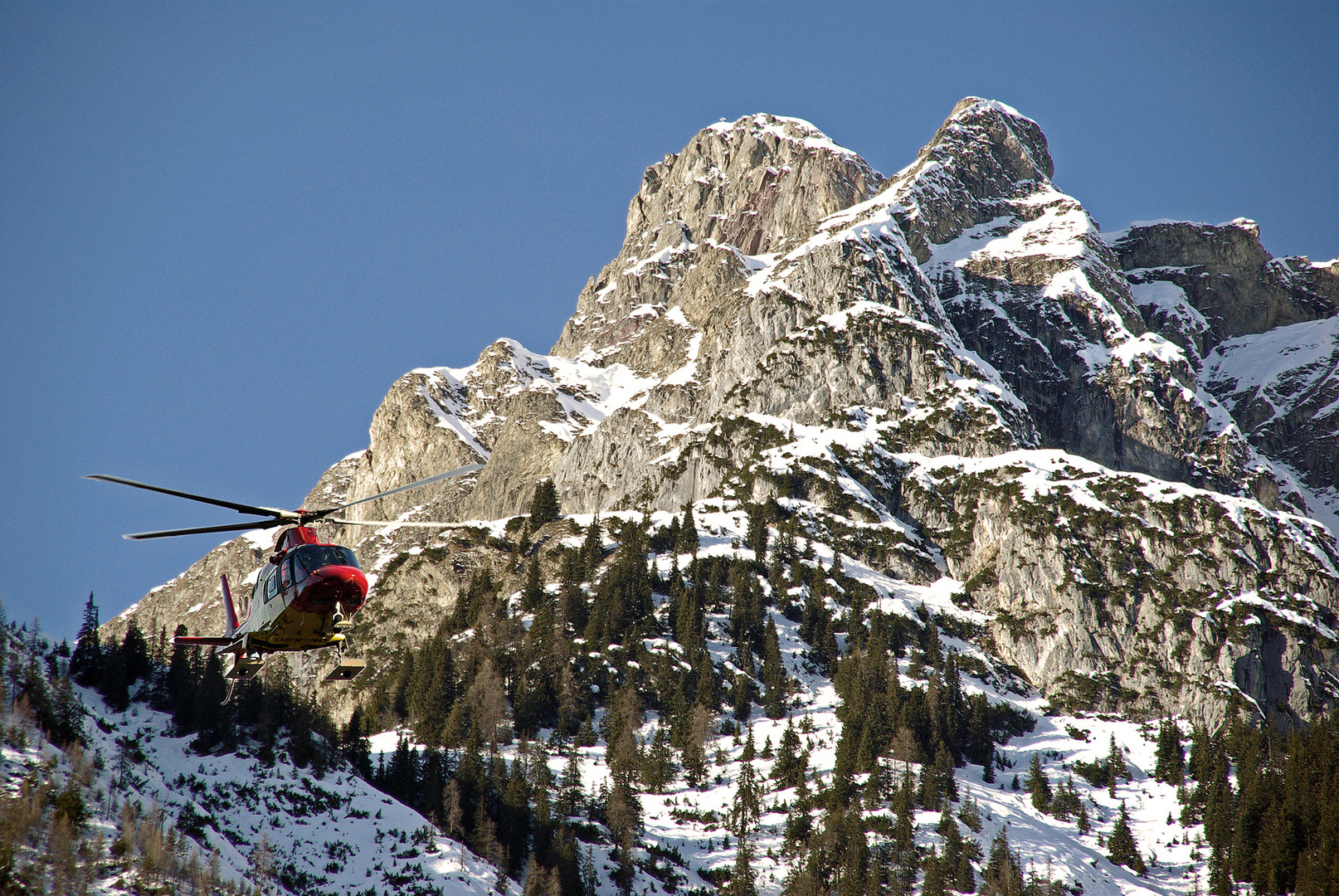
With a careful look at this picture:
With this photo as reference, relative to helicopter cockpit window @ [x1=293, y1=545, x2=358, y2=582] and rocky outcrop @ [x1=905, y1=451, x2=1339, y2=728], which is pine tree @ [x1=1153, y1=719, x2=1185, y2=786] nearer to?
rocky outcrop @ [x1=905, y1=451, x2=1339, y2=728]

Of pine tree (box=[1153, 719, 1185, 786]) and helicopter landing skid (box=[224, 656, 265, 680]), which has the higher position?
helicopter landing skid (box=[224, 656, 265, 680])

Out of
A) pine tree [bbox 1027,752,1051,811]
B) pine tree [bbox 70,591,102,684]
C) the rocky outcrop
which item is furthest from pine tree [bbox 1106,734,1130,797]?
pine tree [bbox 70,591,102,684]

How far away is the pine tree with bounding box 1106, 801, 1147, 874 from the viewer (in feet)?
360

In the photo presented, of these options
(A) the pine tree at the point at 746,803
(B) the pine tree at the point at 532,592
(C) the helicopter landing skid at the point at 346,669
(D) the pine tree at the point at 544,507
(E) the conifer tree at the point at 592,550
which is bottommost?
(A) the pine tree at the point at 746,803

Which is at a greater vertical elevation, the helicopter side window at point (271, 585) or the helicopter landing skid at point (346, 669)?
the helicopter side window at point (271, 585)

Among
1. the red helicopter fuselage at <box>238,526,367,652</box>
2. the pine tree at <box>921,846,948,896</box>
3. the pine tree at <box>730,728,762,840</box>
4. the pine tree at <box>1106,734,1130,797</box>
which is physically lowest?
the pine tree at <box>921,846,948,896</box>

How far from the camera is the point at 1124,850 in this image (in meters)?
110

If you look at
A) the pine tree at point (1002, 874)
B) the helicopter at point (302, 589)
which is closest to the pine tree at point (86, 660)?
the helicopter at point (302, 589)

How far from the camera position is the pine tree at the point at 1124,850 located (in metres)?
110

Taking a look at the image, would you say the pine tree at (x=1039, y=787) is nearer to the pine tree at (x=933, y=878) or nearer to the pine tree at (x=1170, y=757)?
the pine tree at (x=1170, y=757)

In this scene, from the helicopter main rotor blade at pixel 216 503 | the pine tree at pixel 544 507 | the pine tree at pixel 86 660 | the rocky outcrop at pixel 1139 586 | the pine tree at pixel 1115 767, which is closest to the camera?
the helicopter main rotor blade at pixel 216 503

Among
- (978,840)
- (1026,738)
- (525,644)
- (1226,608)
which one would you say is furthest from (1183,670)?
(525,644)

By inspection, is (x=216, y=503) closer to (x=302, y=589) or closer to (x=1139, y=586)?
(x=302, y=589)

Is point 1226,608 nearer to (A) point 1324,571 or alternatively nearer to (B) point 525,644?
(A) point 1324,571
